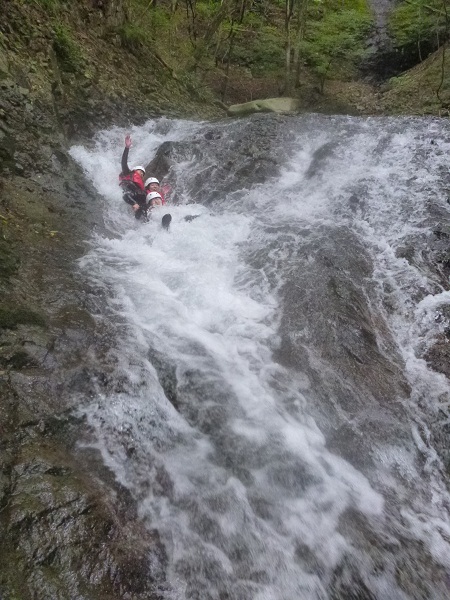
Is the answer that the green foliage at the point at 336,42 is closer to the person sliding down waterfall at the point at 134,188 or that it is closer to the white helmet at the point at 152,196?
the person sliding down waterfall at the point at 134,188

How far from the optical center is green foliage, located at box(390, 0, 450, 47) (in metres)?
14.8

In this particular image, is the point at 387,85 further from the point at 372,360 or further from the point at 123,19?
the point at 372,360

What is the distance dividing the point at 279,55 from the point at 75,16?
890cm

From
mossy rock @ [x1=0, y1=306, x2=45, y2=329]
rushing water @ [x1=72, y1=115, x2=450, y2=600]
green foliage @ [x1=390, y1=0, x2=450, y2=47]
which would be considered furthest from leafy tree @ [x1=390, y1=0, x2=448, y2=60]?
mossy rock @ [x1=0, y1=306, x2=45, y2=329]

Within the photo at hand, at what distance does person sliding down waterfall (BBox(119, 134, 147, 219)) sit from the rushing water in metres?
0.23

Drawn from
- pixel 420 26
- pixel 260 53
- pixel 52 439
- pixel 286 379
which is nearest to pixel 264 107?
pixel 260 53

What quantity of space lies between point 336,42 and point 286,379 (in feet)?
49.3

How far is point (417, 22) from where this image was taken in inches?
647

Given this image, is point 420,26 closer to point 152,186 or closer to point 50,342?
point 152,186

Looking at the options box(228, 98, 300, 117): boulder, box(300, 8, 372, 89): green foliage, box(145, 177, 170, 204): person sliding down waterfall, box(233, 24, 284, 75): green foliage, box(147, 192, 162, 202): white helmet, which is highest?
box(300, 8, 372, 89): green foliage

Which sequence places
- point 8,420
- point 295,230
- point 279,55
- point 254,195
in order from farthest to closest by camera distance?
point 279,55 → point 254,195 → point 295,230 → point 8,420

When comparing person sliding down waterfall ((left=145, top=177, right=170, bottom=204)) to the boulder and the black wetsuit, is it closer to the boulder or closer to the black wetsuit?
the black wetsuit

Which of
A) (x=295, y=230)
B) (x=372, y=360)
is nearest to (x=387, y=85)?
(x=295, y=230)

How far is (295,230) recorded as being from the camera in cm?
725
